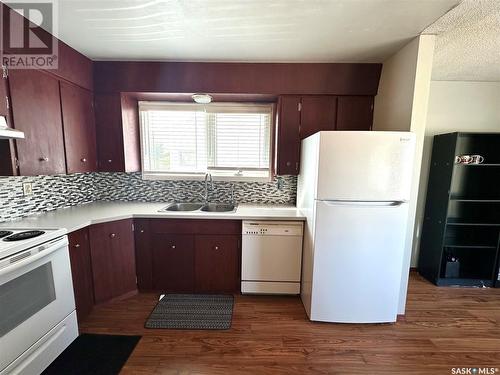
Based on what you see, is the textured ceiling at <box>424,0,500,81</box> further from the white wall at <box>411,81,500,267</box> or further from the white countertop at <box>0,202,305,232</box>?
the white countertop at <box>0,202,305,232</box>

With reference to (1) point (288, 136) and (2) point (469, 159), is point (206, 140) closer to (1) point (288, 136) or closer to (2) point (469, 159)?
(1) point (288, 136)

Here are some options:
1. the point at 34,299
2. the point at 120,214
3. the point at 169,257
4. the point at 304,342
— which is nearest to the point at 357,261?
the point at 304,342

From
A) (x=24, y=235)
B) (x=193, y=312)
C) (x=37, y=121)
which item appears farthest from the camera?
(x=193, y=312)

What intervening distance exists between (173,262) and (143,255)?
0.31m

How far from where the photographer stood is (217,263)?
236 cm

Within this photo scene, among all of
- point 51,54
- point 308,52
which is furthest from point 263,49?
point 51,54

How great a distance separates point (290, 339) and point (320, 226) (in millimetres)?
939

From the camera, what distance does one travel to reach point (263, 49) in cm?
207

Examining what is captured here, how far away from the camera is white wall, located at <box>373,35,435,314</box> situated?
179 centimetres

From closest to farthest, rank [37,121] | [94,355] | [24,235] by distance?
[24,235]
[94,355]
[37,121]

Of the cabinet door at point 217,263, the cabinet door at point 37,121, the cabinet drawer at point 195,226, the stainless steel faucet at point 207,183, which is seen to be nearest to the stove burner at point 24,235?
the cabinet door at point 37,121

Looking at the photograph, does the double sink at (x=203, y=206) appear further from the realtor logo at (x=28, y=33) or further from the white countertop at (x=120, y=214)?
the realtor logo at (x=28, y=33)

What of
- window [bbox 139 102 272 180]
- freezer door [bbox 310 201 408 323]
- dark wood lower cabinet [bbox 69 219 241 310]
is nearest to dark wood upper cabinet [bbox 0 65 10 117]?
dark wood lower cabinet [bbox 69 219 241 310]

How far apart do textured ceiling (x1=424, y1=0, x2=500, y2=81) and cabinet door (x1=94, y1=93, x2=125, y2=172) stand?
286 centimetres
